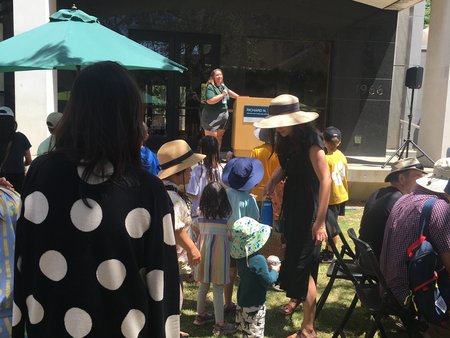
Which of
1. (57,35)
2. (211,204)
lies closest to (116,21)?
(57,35)

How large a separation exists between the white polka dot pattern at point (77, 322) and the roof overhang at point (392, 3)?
10.9 meters

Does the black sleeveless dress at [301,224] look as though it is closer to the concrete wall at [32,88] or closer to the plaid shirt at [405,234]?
the plaid shirt at [405,234]

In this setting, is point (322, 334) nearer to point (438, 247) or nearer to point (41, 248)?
point (438, 247)

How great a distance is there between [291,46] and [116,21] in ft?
14.7

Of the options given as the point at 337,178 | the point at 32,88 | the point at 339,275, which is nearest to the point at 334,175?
the point at 337,178

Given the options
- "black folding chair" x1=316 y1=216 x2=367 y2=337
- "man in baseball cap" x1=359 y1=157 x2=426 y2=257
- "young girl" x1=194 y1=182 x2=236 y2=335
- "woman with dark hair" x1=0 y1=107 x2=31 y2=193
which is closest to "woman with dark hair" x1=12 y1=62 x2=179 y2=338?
"young girl" x1=194 y1=182 x2=236 y2=335

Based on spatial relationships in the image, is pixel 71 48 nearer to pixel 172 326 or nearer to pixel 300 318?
pixel 172 326

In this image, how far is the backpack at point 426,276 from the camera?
280 centimetres

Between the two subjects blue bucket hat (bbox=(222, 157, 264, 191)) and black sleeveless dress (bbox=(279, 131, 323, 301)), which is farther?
blue bucket hat (bbox=(222, 157, 264, 191))

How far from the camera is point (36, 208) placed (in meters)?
1.50

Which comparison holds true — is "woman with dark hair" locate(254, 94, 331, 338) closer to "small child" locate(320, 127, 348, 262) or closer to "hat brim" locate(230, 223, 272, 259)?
"hat brim" locate(230, 223, 272, 259)

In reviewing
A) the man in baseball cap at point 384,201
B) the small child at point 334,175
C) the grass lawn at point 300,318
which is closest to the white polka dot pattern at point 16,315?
the grass lawn at point 300,318

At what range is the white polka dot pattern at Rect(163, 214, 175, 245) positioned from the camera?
1575 mm

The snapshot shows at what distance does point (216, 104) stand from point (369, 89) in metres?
5.06
